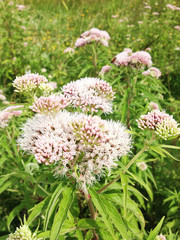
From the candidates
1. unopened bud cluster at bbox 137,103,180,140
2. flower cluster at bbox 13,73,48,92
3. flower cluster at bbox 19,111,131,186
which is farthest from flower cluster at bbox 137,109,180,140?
flower cluster at bbox 13,73,48,92

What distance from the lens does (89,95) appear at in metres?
1.74

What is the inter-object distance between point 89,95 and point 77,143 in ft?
1.79

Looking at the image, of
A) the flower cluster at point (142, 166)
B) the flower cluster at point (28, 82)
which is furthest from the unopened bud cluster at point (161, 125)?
the flower cluster at point (28, 82)

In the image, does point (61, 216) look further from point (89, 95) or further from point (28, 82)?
point (28, 82)

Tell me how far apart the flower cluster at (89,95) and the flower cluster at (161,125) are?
38 cm

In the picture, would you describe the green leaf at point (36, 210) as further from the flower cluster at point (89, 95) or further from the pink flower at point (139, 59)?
the pink flower at point (139, 59)

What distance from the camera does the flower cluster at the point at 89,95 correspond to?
1694 millimetres

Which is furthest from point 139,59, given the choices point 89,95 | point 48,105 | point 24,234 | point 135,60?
Result: point 24,234

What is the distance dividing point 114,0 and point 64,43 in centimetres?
286

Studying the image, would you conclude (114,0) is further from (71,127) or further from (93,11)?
(71,127)

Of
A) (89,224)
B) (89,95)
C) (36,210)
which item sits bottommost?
(89,224)

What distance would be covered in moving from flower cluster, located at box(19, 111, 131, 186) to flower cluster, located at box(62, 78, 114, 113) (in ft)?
0.84

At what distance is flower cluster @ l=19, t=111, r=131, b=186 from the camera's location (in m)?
1.25

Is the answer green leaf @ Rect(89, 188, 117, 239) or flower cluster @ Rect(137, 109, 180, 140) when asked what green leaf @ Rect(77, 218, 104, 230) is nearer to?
green leaf @ Rect(89, 188, 117, 239)
